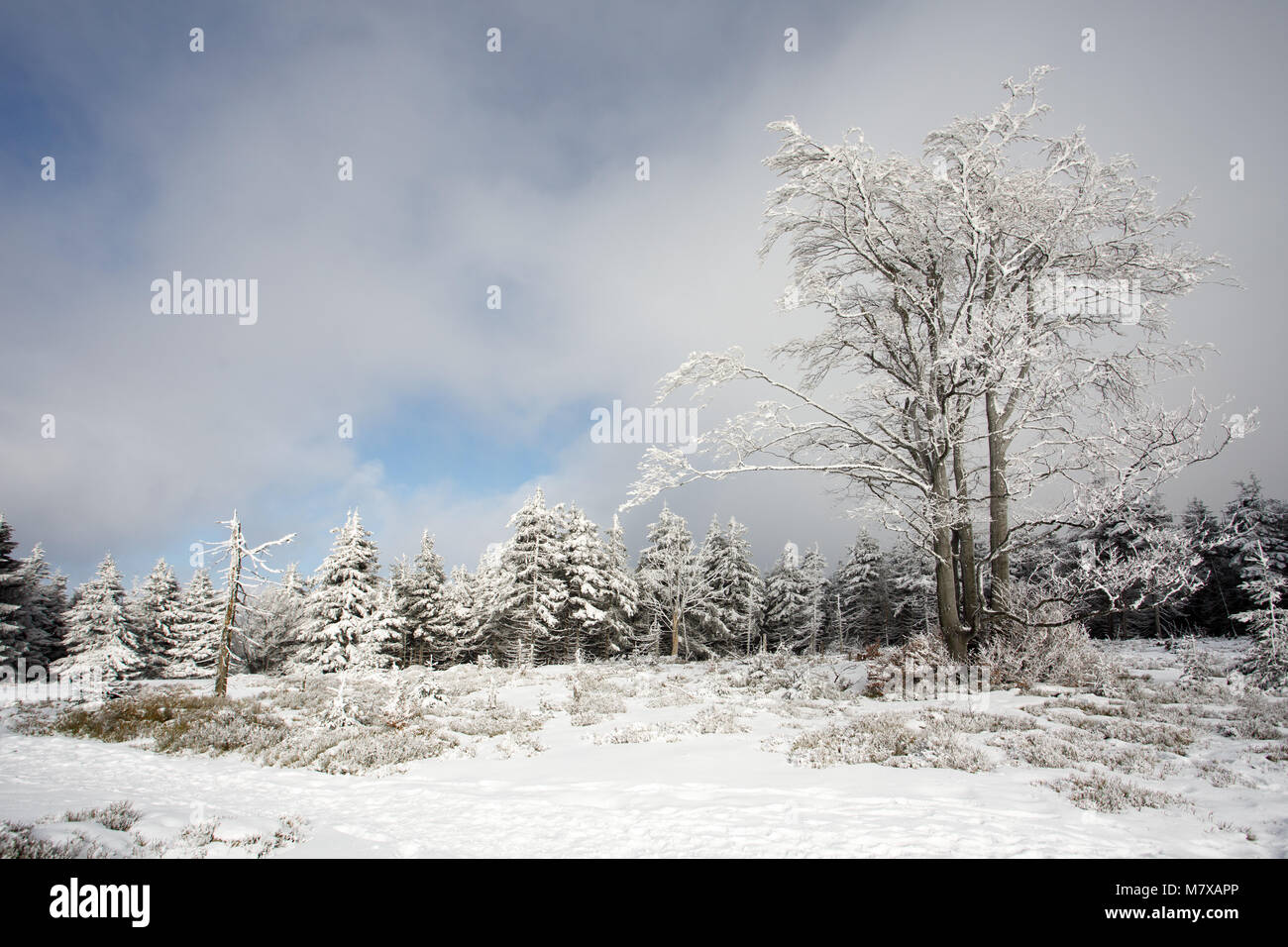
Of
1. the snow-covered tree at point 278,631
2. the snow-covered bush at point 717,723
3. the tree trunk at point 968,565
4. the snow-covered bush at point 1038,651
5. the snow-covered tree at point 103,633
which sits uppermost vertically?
the tree trunk at point 968,565

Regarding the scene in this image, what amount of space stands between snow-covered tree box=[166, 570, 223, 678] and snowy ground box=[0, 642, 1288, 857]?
4033cm

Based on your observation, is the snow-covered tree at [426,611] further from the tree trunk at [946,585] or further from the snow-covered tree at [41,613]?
the tree trunk at [946,585]

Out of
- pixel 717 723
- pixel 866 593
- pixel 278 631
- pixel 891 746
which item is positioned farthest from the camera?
pixel 278 631

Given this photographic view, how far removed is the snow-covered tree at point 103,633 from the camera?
29641mm

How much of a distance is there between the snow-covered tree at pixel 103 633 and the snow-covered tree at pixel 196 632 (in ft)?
15.1

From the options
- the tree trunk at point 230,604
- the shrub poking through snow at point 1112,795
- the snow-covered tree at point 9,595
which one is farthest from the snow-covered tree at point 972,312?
the snow-covered tree at point 9,595

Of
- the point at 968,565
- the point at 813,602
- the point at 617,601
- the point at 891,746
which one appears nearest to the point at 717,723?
the point at 891,746

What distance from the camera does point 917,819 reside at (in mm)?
4422

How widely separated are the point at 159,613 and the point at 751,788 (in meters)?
54.1

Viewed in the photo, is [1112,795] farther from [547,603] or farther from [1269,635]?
[547,603]

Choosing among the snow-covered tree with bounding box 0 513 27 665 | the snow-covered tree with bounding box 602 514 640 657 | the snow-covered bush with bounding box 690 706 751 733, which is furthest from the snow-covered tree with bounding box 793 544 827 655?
the snow-covered tree with bounding box 0 513 27 665

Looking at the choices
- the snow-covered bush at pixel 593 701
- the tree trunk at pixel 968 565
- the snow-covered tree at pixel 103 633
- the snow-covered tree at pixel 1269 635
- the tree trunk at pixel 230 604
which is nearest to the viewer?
the snow-covered tree at pixel 1269 635

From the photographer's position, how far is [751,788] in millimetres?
5715

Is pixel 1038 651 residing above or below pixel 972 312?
below
